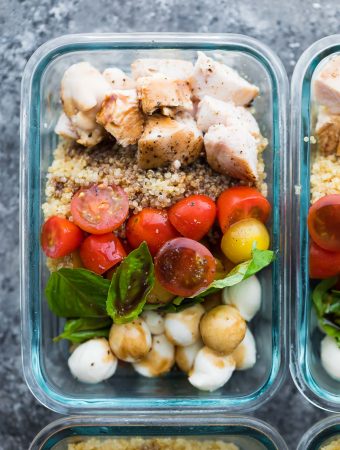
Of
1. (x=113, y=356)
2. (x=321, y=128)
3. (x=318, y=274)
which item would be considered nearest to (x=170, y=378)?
(x=113, y=356)

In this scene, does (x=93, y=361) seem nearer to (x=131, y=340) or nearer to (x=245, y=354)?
(x=131, y=340)

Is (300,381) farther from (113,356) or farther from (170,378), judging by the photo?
(113,356)

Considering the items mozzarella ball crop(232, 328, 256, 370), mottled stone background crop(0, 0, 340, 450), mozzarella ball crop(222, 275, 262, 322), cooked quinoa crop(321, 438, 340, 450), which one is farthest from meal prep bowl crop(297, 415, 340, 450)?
Answer: mottled stone background crop(0, 0, 340, 450)

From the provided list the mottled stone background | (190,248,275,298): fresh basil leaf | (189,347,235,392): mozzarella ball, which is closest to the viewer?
(190,248,275,298): fresh basil leaf

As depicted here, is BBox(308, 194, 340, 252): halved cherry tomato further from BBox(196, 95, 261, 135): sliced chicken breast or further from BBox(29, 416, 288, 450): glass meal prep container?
BBox(29, 416, 288, 450): glass meal prep container

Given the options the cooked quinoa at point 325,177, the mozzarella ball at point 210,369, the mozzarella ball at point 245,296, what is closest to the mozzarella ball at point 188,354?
the mozzarella ball at point 210,369

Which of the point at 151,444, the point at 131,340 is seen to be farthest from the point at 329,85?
the point at 151,444

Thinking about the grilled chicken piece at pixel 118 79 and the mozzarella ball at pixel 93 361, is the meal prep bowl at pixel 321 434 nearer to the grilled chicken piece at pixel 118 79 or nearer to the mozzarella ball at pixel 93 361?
the mozzarella ball at pixel 93 361

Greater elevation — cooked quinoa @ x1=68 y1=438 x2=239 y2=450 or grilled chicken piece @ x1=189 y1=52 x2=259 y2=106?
grilled chicken piece @ x1=189 y1=52 x2=259 y2=106
